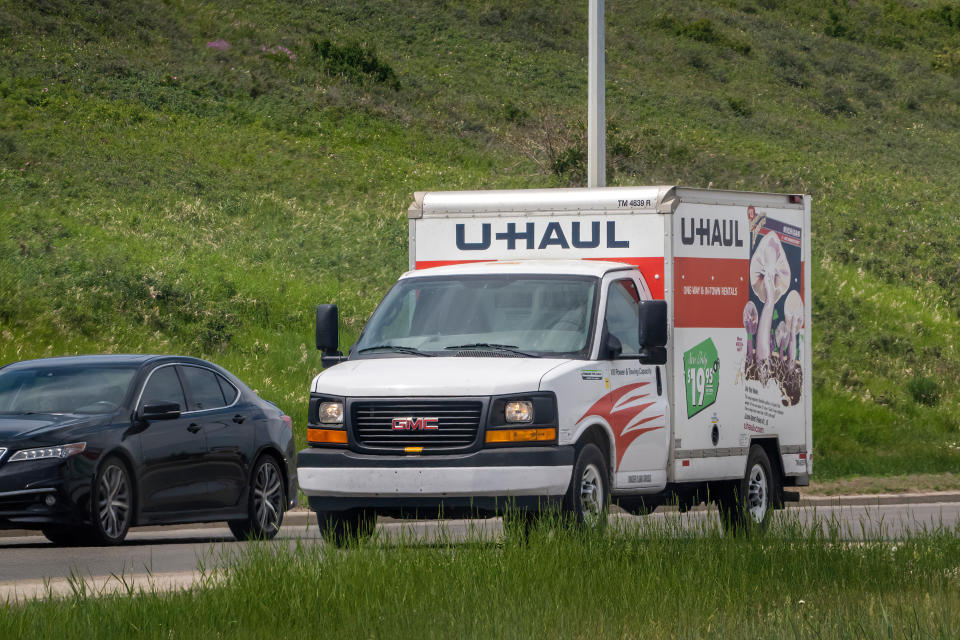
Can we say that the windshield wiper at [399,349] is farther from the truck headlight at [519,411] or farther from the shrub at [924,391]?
the shrub at [924,391]

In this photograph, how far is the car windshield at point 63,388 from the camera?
48.1 ft

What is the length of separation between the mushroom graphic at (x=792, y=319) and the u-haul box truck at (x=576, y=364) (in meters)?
0.03

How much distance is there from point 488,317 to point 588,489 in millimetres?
1734

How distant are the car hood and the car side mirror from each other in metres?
0.41

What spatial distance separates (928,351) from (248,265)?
54.0ft

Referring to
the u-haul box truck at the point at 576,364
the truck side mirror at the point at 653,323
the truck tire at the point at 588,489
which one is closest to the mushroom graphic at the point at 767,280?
the u-haul box truck at the point at 576,364

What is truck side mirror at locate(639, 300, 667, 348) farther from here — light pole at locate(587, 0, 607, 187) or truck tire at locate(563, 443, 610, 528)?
light pole at locate(587, 0, 607, 187)

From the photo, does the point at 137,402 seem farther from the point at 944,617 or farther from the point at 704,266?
the point at 944,617

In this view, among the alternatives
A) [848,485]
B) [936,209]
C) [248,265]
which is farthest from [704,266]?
[936,209]

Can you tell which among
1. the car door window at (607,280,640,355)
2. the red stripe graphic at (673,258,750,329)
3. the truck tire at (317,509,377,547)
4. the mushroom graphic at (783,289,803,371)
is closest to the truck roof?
the car door window at (607,280,640,355)

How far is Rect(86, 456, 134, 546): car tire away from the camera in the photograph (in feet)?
45.2

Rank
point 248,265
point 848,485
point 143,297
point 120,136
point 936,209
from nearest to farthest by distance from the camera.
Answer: point 848,485 < point 143,297 < point 248,265 < point 120,136 < point 936,209

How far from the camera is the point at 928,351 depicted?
3875 cm

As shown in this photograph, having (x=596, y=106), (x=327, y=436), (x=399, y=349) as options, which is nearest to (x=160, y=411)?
(x=327, y=436)
